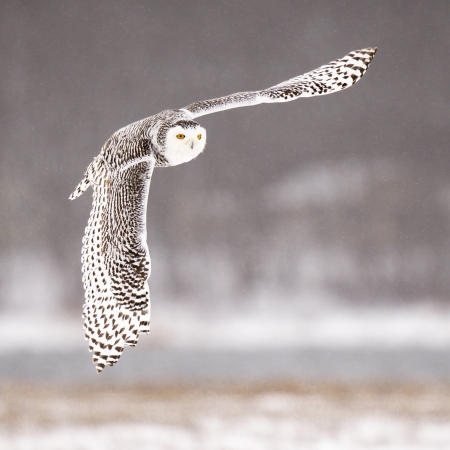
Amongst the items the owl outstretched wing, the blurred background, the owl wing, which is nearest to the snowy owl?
the owl outstretched wing

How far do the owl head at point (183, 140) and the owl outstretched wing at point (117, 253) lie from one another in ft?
0.25

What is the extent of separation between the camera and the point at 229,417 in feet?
12.1

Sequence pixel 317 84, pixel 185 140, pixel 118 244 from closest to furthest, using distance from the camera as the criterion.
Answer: pixel 185 140 < pixel 118 244 < pixel 317 84

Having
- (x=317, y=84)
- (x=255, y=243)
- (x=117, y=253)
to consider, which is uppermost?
(x=255, y=243)

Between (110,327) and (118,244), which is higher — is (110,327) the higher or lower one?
the lower one

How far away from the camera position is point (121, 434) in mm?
3453

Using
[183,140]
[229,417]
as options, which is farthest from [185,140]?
[229,417]

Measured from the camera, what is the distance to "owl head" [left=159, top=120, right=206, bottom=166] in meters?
0.95

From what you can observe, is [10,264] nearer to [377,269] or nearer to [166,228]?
[166,228]

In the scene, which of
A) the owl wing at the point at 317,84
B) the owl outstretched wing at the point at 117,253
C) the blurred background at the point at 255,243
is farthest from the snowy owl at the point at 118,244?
the blurred background at the point at 255,243

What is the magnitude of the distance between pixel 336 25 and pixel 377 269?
1399mm

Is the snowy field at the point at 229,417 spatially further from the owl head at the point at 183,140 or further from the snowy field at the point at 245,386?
the owl head at the point at 183,140

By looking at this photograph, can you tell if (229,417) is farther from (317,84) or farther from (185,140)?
(185,140)

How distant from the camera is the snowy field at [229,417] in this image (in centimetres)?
344
